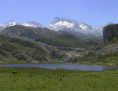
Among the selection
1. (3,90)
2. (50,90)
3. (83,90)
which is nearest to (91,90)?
(83,90)

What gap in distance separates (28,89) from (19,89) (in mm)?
1369

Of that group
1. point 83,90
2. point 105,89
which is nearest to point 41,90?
point 83,90

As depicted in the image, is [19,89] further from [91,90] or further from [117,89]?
[117,89]

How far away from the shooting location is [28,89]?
39.1 metres

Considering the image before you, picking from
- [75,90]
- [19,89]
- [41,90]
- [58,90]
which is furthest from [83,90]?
[19,89]

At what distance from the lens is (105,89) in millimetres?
38719

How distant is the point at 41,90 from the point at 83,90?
6.12 meters

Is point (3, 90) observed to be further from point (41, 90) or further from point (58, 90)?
point (58, 90)

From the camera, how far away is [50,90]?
1455 inches

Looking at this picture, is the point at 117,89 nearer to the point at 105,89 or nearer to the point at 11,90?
the point at 105,89

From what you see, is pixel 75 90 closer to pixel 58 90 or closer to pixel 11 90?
pixel 58 90

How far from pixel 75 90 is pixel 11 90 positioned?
933cm

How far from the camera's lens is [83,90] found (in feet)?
122

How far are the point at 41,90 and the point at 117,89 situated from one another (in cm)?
1136
